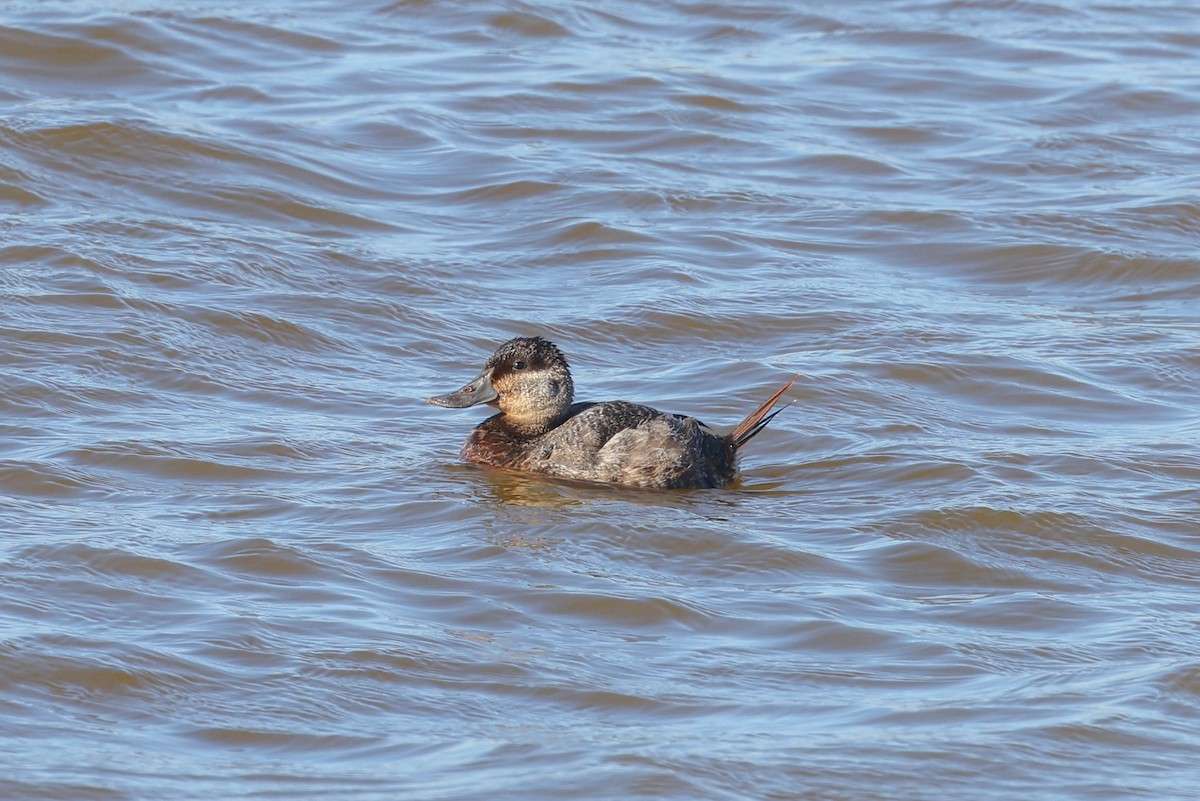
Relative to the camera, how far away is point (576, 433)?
7703 mm

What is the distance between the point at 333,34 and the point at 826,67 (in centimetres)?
383

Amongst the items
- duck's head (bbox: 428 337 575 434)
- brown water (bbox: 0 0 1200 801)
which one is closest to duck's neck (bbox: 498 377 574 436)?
duck's head (bbox: 428 337 575 434)

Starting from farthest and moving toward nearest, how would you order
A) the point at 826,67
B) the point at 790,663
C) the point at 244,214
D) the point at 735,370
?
the point at 826,67 → the point at 244,214 → the point at 735,370 → the point at 790,663

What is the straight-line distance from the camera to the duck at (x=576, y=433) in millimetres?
7520

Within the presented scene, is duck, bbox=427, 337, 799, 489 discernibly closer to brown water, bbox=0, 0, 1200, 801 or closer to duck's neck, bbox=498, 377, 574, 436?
duck's neck, bbox=498, 377, 574, 436

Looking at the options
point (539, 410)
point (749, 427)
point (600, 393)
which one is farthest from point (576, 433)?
point (600, 393)

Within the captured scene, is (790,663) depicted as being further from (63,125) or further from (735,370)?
(63,125)

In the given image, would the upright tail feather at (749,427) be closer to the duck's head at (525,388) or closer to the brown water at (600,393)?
the brown water at (600,393)

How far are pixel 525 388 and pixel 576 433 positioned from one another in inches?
16.3

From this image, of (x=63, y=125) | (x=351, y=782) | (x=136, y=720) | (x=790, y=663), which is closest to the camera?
(x=351, y=782)

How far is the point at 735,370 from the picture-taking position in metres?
9.00

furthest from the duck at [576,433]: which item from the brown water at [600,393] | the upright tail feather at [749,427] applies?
the brown water at [600,393]

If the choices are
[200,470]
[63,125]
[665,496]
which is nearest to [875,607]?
[665,496]

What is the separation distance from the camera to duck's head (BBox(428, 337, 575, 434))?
7.95 m
